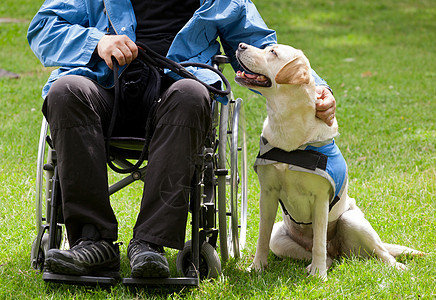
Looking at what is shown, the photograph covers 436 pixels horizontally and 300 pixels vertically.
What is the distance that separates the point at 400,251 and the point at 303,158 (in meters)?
0.78

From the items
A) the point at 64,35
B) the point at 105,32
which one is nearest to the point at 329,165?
the point at 105,32

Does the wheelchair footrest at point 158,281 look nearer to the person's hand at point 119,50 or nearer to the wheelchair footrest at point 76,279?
the wheelchair footrest at point 76,279

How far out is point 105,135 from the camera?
2666mm

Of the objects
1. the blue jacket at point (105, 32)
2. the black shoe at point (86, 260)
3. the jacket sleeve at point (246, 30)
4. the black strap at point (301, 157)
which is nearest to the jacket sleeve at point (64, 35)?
the blue jacket at point (105, 32)

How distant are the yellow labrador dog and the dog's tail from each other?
0.11 m

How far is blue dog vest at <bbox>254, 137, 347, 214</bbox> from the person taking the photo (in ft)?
8.75

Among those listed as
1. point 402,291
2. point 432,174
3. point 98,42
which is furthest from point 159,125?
point 432,174

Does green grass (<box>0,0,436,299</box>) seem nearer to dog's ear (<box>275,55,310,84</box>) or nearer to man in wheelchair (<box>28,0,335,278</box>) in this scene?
man in wheelchair (<box>28,0,335,278</box>)

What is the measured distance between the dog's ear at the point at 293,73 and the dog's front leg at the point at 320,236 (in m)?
0.58

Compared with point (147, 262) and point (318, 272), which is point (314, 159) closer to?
point (318, 272)

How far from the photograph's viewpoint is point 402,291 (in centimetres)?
250

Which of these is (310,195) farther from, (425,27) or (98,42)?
(425,27)

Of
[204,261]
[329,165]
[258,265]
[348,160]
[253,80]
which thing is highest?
[253,80]

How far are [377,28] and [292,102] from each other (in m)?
10.7
